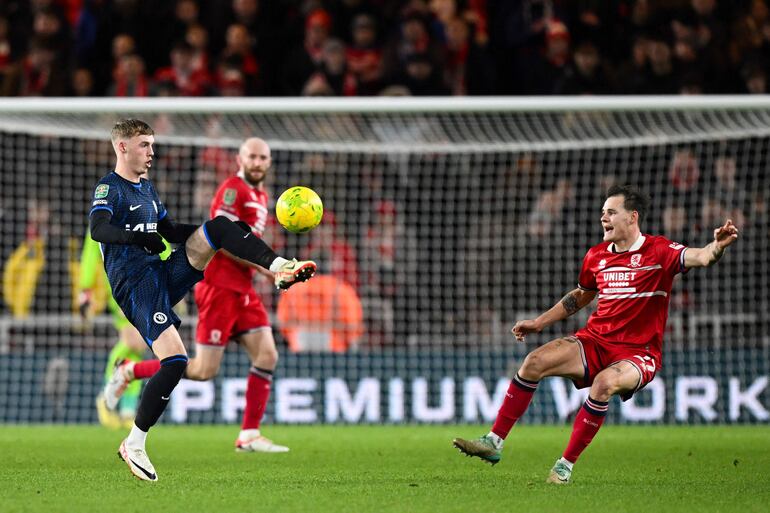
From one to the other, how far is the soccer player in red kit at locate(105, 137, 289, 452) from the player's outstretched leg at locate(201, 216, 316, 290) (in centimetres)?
187

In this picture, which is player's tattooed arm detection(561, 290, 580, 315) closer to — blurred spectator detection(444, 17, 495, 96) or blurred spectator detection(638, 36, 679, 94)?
blurred spectator detection(638, 36, 679, 94)

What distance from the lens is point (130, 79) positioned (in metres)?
13.5

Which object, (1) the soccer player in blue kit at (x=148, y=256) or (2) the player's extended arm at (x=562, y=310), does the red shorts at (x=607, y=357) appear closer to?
(2) the player's extended arm at (x=562, y=310)

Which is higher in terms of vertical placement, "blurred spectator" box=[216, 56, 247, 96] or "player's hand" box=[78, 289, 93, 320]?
"blurred spectator" box=[216, 56, 247, 96]

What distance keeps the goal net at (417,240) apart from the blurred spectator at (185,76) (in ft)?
2.64

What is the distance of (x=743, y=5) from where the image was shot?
14.7 m

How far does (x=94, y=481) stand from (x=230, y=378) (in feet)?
17.4

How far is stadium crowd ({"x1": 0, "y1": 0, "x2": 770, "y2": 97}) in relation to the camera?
534 inches

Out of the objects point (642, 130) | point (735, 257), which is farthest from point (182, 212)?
point (735, 257)

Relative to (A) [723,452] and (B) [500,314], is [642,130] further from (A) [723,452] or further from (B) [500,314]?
(A) [723,452]

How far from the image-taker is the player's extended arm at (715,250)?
6.05 metres

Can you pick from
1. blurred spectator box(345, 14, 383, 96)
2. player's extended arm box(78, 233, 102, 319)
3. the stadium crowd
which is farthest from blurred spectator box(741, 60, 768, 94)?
player's extended arm box(78, 233, 102, 319)

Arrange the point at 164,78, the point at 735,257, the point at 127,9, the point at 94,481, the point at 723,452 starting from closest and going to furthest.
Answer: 1. the point at 94,481
2. the point at 723,452
3. the point at 735,257
4. the point at 164,78
5. the point at 127,9

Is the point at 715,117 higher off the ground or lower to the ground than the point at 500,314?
higher
